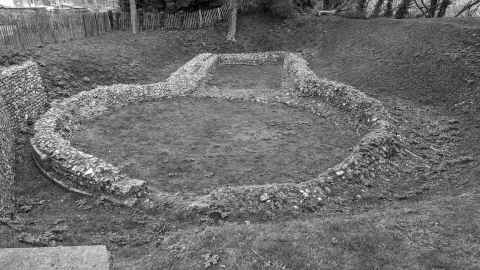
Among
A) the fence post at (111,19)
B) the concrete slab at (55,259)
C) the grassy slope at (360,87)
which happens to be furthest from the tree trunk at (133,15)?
the concrete slab at (55,259)

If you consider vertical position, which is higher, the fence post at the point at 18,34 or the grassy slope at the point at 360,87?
the fence post at the point at 18,34

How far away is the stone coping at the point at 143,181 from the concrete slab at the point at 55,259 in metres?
2.58

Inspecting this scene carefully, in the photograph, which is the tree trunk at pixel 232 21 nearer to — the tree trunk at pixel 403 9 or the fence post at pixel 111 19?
the fence post at pixel 111 19

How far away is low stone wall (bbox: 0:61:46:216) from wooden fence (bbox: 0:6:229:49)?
3.89 meters

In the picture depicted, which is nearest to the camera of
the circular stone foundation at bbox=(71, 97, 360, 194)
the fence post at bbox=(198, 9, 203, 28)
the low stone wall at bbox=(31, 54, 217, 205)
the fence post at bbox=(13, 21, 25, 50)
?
the low stone wall at bbox=(31, 54, 217, 205)

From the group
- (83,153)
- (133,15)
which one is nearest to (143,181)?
(83,153)

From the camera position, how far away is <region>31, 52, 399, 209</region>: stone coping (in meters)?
8.92

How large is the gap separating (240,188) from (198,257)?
288cm

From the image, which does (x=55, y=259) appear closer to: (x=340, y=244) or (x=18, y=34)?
A: (x=340, y=244)

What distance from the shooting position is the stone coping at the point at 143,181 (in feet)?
29.3

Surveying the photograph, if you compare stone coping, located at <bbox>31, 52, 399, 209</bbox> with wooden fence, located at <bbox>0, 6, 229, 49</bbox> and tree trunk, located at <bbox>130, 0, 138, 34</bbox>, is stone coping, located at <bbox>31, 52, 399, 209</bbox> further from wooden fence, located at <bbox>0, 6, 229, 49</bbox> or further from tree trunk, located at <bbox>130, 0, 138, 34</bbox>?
tree trunk, located at <bbox>130, 0, 138, 34</bbox>

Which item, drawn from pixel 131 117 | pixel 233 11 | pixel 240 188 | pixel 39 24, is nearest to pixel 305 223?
pixel 240 188

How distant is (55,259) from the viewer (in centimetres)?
620

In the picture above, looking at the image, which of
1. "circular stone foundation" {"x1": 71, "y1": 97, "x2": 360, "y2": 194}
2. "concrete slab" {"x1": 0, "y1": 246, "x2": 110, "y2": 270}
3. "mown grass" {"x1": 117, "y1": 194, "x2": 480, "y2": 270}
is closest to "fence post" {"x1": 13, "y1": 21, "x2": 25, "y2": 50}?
"circular stone foundation" {"x1": 71, "y1": 97, "x2": 360, "y2": 194}
